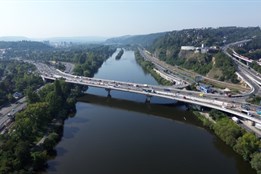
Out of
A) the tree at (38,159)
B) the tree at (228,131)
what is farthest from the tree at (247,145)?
the tree at (38,159)

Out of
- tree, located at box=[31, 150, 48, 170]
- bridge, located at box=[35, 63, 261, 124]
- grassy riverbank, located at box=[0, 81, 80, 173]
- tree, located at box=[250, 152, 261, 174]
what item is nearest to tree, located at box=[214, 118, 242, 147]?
bridge, located at box=[35, 63, 261, 124]

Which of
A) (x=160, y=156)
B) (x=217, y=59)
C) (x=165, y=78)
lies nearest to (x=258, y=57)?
(x=217, y=59)

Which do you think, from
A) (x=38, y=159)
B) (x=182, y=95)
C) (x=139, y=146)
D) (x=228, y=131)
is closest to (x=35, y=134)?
(x=38, y=159)

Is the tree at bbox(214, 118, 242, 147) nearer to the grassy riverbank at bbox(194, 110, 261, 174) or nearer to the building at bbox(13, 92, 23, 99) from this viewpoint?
the grassy riverbank at bbox(194, 110, 261, 174)

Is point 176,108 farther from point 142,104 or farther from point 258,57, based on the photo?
point 258,57

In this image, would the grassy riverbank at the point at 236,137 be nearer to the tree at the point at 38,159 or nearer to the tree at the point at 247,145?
the tree at the point at 247,145

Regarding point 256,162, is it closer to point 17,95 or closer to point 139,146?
point 139,146
